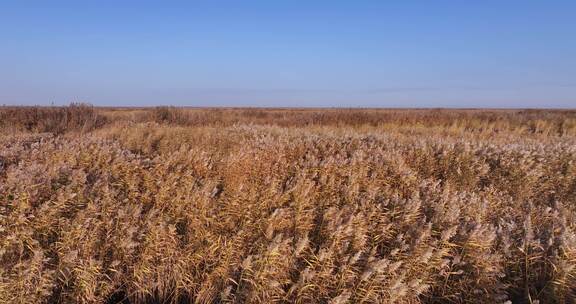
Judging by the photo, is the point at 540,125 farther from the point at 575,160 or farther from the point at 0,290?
the point at 0,290

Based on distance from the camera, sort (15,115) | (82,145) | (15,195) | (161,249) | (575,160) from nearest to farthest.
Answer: (161,249) → (15,195) → (82,145) → (575,160) → (15,115)

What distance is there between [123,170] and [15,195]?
4.51 ft

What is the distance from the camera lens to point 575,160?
266 inches

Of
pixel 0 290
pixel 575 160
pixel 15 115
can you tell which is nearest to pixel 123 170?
pixel 0 290

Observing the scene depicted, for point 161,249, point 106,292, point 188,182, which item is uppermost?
point 188,182

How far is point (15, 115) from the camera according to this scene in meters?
11.9

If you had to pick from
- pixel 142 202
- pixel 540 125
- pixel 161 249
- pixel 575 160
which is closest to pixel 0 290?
pixel 161 249

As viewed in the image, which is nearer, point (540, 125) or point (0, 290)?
point (0, 290)

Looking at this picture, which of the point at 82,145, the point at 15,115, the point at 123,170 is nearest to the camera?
the point at 123,170

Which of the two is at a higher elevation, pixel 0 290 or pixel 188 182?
pixel 188 182

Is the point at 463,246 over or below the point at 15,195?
below

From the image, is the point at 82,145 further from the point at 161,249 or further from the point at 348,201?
the point at 348,201

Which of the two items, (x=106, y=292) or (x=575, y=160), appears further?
(x=575, y=160)

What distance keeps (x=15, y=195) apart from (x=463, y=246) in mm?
3925
